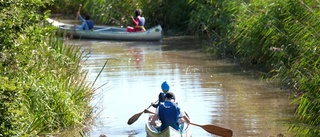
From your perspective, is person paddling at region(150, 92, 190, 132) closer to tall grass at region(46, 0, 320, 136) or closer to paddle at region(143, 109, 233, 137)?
paddle at region(143, 109, 233, 137)

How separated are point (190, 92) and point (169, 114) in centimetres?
492

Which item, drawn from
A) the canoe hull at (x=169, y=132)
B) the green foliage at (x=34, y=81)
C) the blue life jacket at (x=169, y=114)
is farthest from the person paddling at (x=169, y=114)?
the green foliage at (x=34, y=81)

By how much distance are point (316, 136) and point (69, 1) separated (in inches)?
987

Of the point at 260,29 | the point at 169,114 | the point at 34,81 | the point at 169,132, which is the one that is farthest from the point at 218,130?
the point at 260,29

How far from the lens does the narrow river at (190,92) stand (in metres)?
13.1

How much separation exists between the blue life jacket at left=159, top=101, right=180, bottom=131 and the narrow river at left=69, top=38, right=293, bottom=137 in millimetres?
1378

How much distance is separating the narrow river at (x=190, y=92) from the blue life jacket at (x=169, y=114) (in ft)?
4.52

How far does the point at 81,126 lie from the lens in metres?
12.2

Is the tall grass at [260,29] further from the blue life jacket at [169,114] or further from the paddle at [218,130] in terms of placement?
the blue life jacket at [169,114]

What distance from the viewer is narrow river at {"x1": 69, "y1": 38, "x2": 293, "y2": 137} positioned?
516 inches

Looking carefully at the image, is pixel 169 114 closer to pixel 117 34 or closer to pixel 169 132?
pixel 169 132

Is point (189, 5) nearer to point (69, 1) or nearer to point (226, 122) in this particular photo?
point (69, 1)

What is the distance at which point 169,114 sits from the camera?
11.2m

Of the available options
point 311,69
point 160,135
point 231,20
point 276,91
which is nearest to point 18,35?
point 160,135
